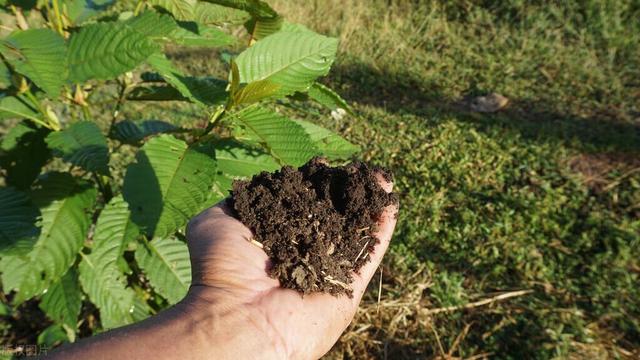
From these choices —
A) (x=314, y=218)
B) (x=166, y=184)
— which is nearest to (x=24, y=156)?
(x=166, y=184)

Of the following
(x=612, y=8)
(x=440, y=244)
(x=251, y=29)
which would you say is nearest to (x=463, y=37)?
(x=612, y=8)

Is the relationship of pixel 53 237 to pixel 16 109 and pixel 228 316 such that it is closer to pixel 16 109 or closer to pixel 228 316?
pixel 16 109

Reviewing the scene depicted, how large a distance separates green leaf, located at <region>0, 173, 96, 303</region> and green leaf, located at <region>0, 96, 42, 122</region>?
235 mm

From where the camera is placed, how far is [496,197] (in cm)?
367

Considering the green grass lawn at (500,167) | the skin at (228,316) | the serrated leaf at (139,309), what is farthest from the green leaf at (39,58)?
the green grass lawn at (500,167)

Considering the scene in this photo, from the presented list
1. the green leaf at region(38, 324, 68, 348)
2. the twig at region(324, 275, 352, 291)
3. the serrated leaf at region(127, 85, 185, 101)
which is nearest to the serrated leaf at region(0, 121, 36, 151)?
the serrated leaf at region(127, 85, 185, 101)

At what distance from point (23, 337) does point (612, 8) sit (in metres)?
6.18

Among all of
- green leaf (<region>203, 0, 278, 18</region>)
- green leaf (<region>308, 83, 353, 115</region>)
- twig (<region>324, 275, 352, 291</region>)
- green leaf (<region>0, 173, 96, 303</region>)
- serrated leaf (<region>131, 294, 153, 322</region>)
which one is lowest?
serrated leaf (<region>131, 294, 153, 322</region>)

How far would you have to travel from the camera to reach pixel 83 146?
1.47 metres

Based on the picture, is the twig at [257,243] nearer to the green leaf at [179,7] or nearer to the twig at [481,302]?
the green leaf at [179,7]

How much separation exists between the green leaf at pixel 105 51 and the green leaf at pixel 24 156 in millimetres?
382

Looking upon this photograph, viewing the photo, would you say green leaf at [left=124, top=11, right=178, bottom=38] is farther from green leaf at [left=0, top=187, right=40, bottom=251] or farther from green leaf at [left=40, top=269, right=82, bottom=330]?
green leaf at [left=40, top=269, right=82, bottom=330]

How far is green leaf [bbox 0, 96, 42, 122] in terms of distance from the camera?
1.59 metres

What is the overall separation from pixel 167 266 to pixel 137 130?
0.51 metres
